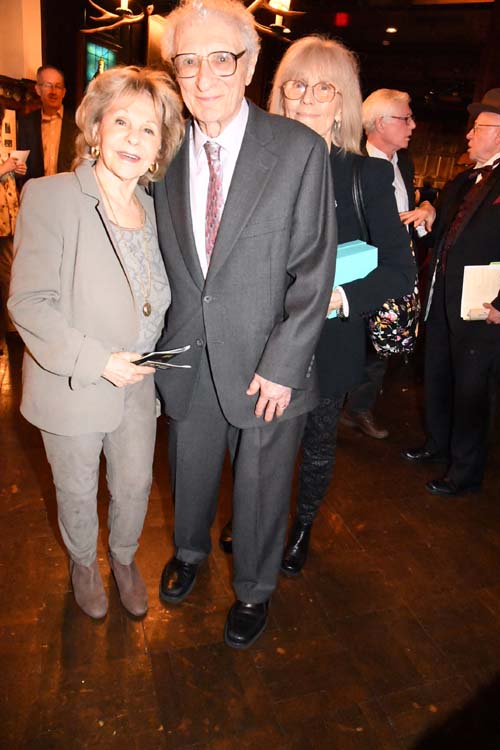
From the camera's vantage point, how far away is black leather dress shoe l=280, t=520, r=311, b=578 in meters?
2.26

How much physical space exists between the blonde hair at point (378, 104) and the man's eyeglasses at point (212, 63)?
1.84m

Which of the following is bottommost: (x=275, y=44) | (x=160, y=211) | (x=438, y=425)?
(x=438, y=425)

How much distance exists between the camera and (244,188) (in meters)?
1.45

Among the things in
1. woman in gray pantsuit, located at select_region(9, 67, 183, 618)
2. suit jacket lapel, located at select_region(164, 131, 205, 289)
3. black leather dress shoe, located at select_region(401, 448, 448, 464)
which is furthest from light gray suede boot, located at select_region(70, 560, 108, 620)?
black leather dress shoe, located at select_region(401, 448, 448, 464)

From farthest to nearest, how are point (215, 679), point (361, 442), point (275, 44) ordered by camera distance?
Result: point (275, 44) < point (361, 442) < point (215, 679)

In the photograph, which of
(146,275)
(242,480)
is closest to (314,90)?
(146,275)

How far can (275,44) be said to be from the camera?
987 cm

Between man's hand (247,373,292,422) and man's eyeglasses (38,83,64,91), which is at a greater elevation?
man's eyeglasses (38,83,64,91)

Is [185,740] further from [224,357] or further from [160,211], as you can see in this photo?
[160,211]

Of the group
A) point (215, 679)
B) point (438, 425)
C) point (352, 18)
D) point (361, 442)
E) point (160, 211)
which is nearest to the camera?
point (160, 211)

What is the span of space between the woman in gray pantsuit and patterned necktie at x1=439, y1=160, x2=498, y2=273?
1711 mm

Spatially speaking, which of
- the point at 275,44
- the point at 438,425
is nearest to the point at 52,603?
the point at 438,425

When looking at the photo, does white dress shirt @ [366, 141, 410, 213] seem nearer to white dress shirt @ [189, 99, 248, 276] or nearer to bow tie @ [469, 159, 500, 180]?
bow tie @ [469, 159, 500, 180]

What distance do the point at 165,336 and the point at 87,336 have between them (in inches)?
10.8
